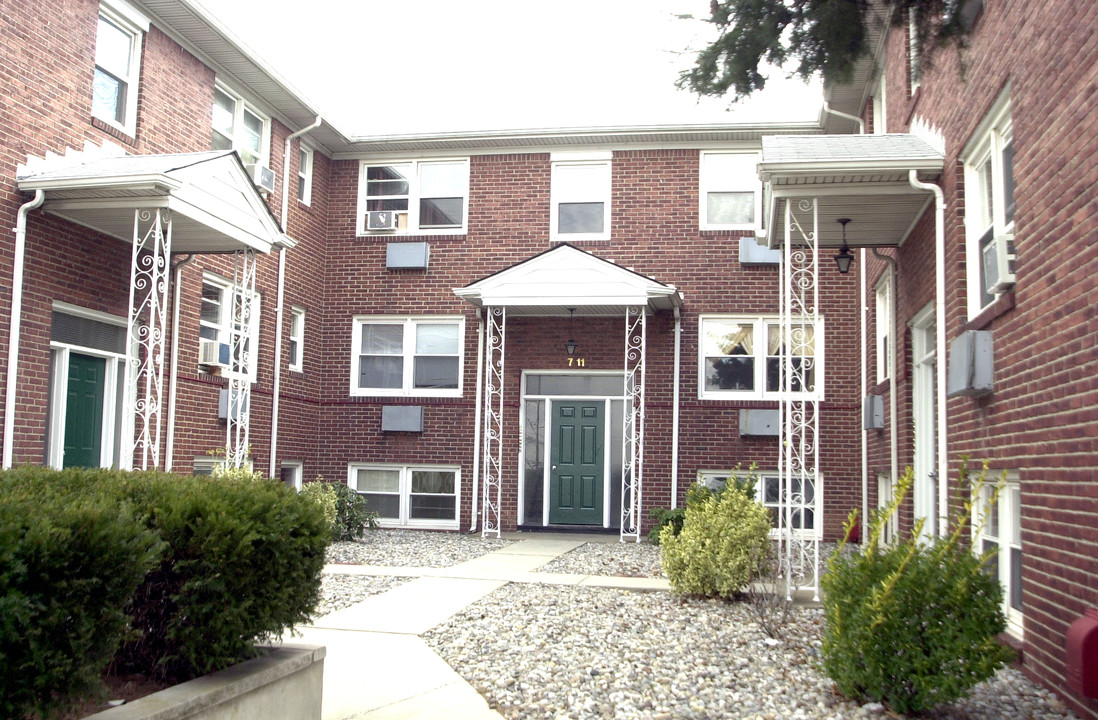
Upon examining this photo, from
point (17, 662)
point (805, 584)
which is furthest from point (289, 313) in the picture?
point (17, 662)

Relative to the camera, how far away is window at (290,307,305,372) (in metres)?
16.2

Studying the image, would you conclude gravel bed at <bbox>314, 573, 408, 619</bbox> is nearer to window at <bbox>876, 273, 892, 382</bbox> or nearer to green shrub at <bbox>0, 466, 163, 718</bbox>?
green shrub at <bbox>0, 466, 163, 718</bbox>

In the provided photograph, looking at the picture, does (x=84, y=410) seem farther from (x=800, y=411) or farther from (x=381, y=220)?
(x=800, y=411)

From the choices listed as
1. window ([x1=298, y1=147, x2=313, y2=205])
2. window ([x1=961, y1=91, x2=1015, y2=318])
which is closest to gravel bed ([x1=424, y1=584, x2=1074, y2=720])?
window ([x1=961, y1=91, x2=1015, y2=318])

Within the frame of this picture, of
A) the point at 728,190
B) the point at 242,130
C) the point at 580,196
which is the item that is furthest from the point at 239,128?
the point at 728,190

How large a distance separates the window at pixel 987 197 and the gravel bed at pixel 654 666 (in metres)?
2.89

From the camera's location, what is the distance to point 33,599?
3086 mm

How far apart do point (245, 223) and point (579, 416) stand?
21.1 ft

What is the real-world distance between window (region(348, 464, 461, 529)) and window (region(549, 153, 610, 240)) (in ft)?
14.4

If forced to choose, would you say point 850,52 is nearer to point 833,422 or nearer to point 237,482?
point 237,482

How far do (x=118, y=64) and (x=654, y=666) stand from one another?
376 inches

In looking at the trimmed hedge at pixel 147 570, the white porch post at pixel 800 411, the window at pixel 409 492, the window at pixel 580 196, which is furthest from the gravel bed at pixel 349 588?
the window at pixel 580 196

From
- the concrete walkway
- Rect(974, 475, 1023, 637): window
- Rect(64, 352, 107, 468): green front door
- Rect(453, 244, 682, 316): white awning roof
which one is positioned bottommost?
the concrete walkway

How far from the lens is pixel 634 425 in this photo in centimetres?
1512
